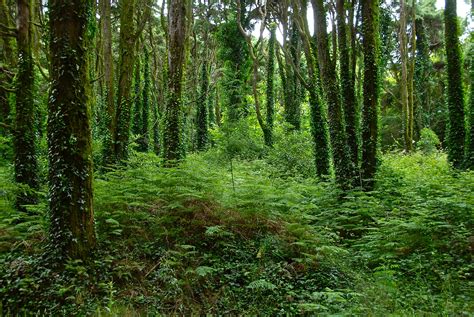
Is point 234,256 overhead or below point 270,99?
below

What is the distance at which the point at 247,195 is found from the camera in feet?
26.8

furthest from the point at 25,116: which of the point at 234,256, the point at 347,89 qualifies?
the point at 347,89

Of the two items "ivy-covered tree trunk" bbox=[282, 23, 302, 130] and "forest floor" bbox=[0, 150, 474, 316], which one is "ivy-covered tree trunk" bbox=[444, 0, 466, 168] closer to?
"forest floor" bbox=[0, 150, 474, 316]

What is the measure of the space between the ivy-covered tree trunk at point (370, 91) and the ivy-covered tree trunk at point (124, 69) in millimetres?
7345

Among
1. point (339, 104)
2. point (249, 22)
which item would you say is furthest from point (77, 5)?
point (249, 22)

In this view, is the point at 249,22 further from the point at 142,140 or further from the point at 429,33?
the point at 429,33

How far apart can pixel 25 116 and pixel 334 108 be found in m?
8.27

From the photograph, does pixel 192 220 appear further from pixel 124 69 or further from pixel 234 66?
pixel 234 66

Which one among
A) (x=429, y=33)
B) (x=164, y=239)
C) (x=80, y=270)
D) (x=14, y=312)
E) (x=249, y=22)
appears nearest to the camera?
(x=14, y=312)

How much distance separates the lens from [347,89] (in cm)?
1241

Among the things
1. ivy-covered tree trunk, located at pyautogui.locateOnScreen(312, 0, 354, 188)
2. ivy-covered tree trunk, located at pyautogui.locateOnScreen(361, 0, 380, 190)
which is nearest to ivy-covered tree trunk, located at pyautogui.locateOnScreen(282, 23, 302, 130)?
ivy-covered tree trunk, located at pyautogui.locateOnScreen(312, 0, 354, 188)

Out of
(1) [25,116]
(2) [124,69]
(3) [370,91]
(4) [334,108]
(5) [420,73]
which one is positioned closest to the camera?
(1) [25,116]

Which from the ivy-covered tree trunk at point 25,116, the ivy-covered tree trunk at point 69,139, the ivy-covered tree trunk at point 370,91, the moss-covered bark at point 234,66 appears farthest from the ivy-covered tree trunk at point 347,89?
the moss-covered bark at point 234,66

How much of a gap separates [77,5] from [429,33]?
34.6 meters
